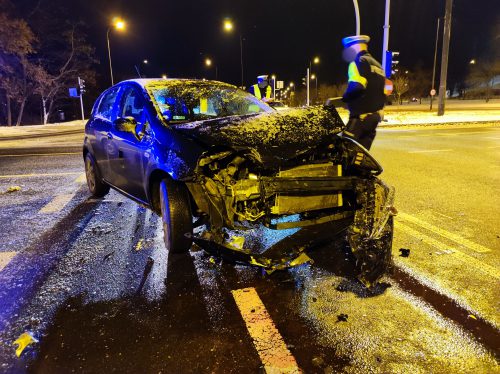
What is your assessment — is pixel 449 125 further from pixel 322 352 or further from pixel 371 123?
pixel 322 352

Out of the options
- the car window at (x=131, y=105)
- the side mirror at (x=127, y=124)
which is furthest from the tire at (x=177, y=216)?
the car window at (x=131, y=105)

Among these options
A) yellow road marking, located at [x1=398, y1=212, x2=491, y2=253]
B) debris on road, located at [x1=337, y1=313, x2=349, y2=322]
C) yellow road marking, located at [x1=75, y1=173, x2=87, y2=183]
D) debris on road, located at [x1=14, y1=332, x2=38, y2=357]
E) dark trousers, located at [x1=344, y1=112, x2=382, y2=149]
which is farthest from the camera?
yellow road marking, located at [x1=75, y1=173, x2=87, y2=183]

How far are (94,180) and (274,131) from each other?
3.74 metres

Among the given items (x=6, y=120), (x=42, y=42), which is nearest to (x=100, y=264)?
(x=42, y=42)

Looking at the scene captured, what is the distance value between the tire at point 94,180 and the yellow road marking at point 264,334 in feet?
11.9

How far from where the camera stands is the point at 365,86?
228 inches

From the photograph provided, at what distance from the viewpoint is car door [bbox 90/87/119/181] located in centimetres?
528

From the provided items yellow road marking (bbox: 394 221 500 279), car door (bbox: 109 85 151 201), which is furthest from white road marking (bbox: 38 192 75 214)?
yellow road marking (bbox: 394 221 500 279)

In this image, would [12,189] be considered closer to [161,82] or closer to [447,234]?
[161,82]

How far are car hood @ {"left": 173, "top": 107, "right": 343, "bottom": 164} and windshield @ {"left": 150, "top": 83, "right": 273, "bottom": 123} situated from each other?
2.04 ft

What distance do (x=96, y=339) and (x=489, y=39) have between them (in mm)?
75643

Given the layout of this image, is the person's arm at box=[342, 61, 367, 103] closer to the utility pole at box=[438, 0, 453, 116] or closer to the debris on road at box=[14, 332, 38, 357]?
the debris on road at box=[14, 332, 38, 357]

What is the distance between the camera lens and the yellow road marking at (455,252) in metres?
3.63

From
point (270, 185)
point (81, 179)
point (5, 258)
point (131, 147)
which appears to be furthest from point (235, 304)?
point (81, 179)
